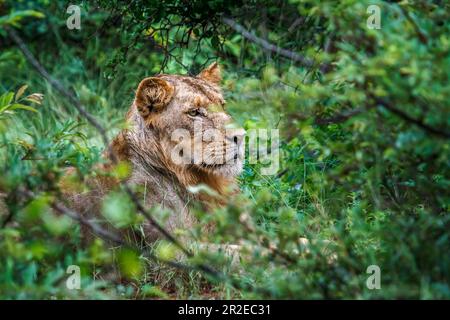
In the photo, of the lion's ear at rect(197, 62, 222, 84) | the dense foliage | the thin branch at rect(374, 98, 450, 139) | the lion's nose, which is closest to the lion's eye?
the lion's nose

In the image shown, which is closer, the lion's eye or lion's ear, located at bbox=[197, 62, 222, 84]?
the lion's eye

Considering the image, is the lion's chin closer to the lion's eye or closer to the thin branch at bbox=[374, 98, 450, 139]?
the lion's eye

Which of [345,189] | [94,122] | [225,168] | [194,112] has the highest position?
[194,112]

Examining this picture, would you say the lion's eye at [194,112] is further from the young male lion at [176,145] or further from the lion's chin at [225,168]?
the lion's chin at [225,168]

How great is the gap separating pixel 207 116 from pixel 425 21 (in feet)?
7.18

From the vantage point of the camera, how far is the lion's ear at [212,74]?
5973mm

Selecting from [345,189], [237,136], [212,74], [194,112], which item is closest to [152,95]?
[194,112]

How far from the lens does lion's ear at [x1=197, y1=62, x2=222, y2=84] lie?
5.97m

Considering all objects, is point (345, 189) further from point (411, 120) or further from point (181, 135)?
point (181, 135)

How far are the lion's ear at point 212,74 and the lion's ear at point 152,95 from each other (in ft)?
1.94

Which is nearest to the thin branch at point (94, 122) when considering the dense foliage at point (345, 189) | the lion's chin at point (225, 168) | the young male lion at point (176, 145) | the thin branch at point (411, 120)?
the dense foliage at point (345, 189)

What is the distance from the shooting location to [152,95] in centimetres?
537

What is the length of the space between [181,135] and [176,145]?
7 cm
